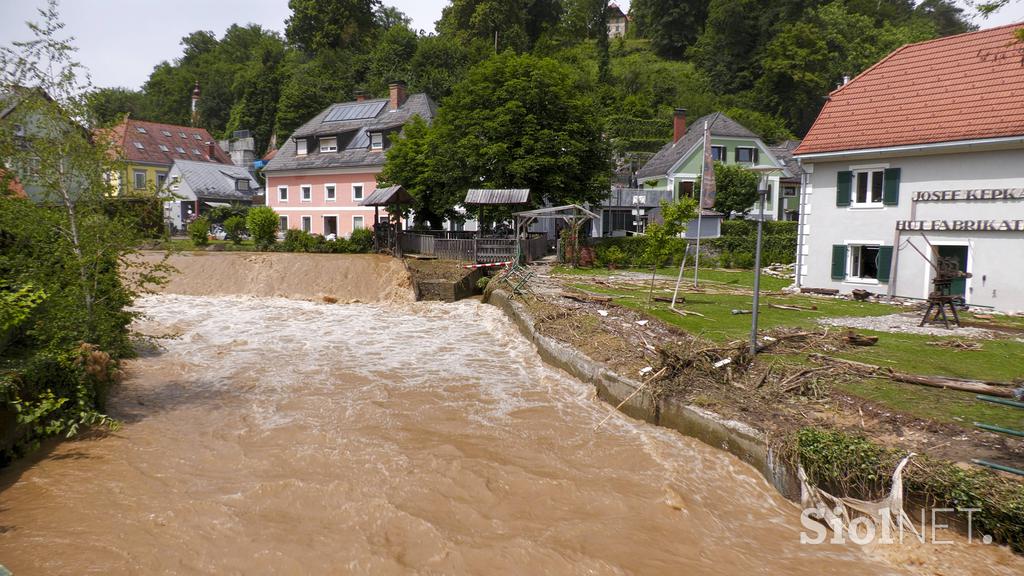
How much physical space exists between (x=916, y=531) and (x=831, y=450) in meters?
0.97

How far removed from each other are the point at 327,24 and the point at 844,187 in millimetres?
68734

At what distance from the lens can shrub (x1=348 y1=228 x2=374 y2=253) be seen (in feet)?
102

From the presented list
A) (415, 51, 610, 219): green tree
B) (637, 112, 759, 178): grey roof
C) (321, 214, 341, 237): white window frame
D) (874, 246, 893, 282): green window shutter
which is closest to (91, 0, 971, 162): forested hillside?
(637, 112, 759, 178): grey roof

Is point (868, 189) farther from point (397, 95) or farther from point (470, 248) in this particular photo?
point (397, 95)

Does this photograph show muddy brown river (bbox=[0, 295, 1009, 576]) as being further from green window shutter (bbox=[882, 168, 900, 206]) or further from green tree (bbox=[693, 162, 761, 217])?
green tree (bbox=[693, 162, 761, 217])

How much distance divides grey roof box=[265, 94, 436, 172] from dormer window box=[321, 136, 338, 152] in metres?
0.35

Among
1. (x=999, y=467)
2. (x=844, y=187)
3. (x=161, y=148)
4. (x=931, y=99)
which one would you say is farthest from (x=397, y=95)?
(x=999, y=467)

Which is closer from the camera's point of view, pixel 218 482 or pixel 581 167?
pixel 218 482

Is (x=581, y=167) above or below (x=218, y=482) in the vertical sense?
above

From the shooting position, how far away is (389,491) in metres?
7.14

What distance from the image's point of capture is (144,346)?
14.6 m

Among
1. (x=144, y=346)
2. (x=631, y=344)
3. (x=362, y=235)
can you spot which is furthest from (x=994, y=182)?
(x=362, y=235)

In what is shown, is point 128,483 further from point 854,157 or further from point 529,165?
point 529,165

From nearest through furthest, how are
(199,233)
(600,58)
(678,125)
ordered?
(199,233), (678,125), (600,58)
